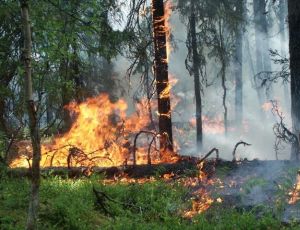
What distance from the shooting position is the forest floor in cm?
654

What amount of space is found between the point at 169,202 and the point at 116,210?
1.16 meters

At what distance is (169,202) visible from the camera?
26.6 feet

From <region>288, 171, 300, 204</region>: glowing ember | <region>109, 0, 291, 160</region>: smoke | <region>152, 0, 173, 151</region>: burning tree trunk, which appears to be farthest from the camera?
<region>109, 0, 291, 160</region>: smoke

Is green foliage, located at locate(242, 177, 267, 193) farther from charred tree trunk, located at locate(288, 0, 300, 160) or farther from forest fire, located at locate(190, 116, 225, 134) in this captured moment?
forest fire, located at locate(190, 116, 225, 134)

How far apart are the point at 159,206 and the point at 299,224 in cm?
260

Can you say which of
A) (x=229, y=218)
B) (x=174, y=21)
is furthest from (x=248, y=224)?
(x=174, y=21)

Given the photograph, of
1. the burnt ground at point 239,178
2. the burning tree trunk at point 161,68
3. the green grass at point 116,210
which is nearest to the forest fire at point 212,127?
the burning tree trunk at point 161,68

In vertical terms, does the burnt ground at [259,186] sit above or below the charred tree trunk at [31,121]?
below

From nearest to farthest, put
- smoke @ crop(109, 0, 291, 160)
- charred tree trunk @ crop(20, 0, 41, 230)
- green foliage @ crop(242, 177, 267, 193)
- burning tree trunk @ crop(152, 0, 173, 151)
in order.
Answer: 1. charred tree trunk @ crop(20, 0, 41, 230)
2. green foliage @ crop(242, 177, 267, 193)
3. burning tree trunk @ crop(152, 0, 173, 151)
4. smoke @ crop(109, 0, 291, 160)

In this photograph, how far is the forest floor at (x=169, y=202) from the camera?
6.54m

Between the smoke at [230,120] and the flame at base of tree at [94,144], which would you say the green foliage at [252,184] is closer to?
the flame at base of tree at [94,144]

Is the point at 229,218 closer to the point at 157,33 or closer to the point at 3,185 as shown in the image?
the point at 3,185

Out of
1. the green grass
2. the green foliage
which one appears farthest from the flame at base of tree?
the green foliage

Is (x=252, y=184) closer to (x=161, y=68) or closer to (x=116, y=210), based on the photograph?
(x=116, y=210)
